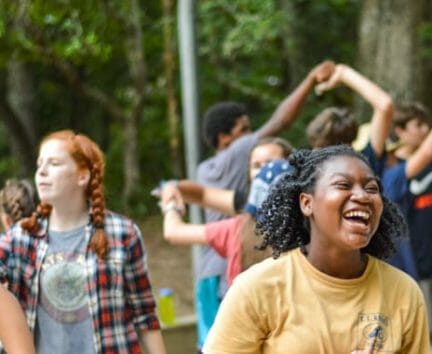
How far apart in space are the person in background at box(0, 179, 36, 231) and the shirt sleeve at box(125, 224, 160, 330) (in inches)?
31.6

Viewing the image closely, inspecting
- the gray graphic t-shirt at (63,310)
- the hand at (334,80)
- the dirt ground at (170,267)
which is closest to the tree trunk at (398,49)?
the dirt ground at (170,267)

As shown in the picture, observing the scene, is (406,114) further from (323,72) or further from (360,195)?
(360,195)

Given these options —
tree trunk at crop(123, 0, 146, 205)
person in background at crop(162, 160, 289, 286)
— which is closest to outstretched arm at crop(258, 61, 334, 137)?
person in background at crop(162, 160, 289, 286)

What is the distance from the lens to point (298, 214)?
301 cm

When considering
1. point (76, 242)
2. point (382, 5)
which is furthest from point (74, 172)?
point (382, 5)

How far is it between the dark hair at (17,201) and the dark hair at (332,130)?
4.68 feet

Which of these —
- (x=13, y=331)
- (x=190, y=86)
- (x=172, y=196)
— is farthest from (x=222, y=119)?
(x=13, y=331)

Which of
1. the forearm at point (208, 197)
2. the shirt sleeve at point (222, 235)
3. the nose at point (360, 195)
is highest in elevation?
the nose at point (360, 195)

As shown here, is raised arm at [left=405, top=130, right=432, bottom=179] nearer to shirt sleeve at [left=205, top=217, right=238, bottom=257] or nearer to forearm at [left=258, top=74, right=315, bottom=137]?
forearm at [left=258, top=74, right=315, bottom=137]

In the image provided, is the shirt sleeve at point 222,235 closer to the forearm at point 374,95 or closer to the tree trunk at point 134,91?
the forearm at point 374,95

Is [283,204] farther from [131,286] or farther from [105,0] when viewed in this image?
[105,0]

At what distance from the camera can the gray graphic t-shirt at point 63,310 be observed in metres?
3.72

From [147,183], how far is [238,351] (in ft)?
41.4

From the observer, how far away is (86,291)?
12.3ft
